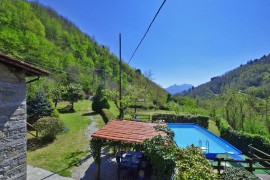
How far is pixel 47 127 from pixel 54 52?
163ft

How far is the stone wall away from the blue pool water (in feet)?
42.1

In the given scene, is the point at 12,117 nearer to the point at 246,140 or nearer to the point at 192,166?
the point at 192,166

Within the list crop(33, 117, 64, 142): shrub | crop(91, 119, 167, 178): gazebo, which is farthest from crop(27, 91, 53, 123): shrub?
crop(91, 119, 167, 178): gazebo

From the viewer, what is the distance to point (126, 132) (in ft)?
35.3

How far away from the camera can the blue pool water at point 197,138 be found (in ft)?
55.1

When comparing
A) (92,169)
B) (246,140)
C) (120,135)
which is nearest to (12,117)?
(120,135)

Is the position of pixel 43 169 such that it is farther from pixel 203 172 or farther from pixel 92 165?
pixel 203 172

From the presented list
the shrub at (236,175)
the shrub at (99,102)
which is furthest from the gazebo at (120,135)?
the shrub at (99,102)

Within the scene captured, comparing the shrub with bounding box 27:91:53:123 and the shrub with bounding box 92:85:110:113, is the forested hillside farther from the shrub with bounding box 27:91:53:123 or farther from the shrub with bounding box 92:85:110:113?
the shrub with bounding box 92:85:110:113

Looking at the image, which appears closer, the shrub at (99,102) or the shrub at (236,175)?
the shrub at (236,175)

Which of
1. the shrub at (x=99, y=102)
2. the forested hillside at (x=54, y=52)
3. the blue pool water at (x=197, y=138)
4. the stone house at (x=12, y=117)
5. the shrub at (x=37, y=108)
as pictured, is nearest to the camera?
the stone house at (x=12, y=117)

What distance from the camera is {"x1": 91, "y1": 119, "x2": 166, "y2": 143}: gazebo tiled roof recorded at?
9.96m

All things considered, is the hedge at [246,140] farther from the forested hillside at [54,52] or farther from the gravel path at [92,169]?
the forested hillside at [54,52]

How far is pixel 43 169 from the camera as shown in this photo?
11.4m
